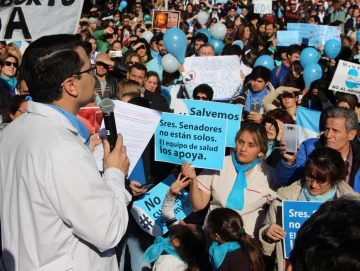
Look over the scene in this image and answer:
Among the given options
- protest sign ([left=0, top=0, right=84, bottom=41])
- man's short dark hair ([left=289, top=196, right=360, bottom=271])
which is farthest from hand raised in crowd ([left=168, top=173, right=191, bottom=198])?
man's short dark hair ([left=289, top=196, right=360, bottom=271])

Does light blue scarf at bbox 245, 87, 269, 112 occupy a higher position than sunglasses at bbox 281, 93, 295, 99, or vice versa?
sunglasses at bbox 281, 93, 295, 99

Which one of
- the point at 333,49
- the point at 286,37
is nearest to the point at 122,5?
the point at 286,37

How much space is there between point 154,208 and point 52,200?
7.17ft

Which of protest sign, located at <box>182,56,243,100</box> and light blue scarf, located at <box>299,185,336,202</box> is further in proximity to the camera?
protest sign, located at <box>182,56,243,100</box>

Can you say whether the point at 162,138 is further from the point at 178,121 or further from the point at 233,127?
the point at 233,127

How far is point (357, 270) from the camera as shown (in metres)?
1.06

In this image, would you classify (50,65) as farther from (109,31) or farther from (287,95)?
(109,31)

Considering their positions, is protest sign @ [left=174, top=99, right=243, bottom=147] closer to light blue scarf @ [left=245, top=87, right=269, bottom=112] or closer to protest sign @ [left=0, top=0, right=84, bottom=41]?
protest sign @ [left=0, top=0, right=84, bottom=41]

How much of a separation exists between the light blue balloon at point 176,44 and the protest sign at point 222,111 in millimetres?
3536

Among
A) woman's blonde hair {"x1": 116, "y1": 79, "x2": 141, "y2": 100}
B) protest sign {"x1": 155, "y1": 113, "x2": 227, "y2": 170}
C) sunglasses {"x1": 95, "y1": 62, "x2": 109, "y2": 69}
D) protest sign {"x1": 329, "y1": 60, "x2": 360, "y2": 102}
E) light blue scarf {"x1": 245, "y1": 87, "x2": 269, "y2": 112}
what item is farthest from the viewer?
light blue scarf {"x1": 245, "y1": 87, "x2": 269, "y2": 112}

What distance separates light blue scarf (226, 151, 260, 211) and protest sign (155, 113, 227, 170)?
137 millimetres

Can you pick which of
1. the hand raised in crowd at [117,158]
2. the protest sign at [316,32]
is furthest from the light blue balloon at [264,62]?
the hand raised in crowd at [117,158]

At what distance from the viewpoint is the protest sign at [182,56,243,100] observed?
694 centimetres

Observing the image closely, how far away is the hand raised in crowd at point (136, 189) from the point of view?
3791 millimetres
